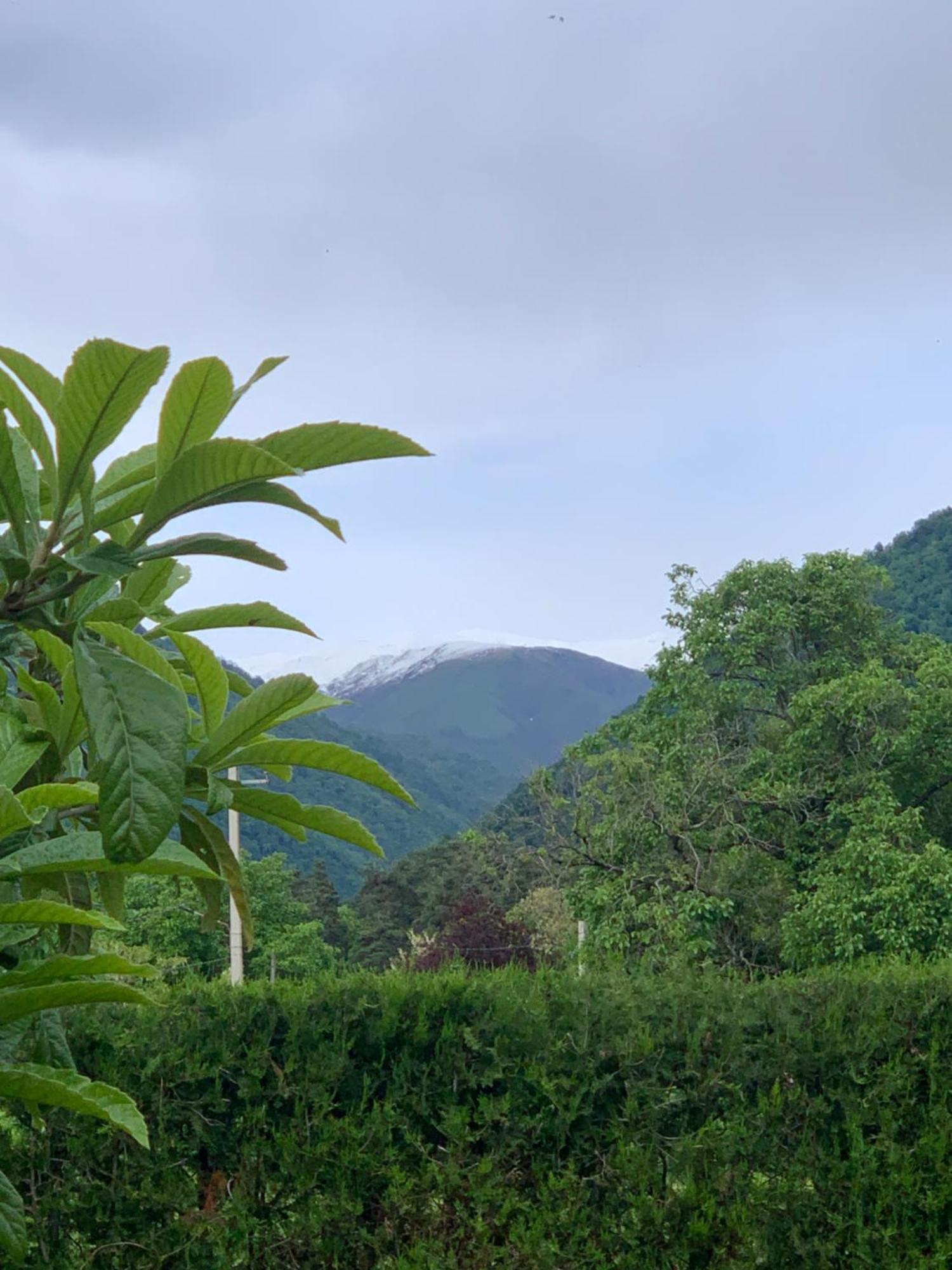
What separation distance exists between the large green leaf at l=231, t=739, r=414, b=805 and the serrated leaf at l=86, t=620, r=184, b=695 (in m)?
0.15

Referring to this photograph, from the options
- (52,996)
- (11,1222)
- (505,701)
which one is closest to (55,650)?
(52,996)

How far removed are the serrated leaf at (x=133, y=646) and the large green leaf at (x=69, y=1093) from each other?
42cm

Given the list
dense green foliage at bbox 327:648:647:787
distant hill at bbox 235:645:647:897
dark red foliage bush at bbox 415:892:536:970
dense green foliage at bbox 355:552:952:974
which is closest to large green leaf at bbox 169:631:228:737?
dense green foliage at bbox 355:552:952:974

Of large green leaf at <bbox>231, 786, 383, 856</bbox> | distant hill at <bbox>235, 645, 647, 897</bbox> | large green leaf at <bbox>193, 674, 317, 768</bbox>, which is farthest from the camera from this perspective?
distant hill at <bbox>235, 645, 647, 897</bbox>

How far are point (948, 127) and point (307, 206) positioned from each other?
7.34m

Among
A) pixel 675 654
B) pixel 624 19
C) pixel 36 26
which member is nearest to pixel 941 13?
pixel 624 19

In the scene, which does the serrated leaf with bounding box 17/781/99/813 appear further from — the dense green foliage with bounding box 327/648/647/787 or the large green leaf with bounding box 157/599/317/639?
the dense green foliage with bounding box 327/648/647/787

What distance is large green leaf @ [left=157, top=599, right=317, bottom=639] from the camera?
148cm

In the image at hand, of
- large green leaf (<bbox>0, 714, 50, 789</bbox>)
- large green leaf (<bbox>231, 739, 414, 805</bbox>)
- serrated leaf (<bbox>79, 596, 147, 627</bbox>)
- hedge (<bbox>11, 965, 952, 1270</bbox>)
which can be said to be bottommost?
hedge (<bbox>11, 965, 952, 1270</bbox>)

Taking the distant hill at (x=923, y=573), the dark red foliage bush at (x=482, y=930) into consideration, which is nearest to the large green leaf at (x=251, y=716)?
the dark red foliage bush at (x=482, y=930)

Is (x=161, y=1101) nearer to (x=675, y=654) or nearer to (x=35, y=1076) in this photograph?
(x=35, y=1076)

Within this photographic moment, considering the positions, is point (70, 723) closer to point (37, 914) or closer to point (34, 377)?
point (37, 914)

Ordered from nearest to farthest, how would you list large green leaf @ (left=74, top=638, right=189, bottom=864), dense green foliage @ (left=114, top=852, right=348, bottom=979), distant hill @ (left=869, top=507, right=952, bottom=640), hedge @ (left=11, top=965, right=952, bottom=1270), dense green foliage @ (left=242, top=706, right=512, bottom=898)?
1. large green leaf @ (left=74, top=638, right=189, bottom=864)
2. hedge @ (left=11, top=965, right=952, bottom=1270)
3. dense green foliage @ (left=114, top=852, right=348, bottom=979)
4. distant hill @ (left=869, top=507, right=952, bottom=640)
5. dense green foliage @ (left=242, top=706, right=512, bottom=898)

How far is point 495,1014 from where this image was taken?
11.1 ft
